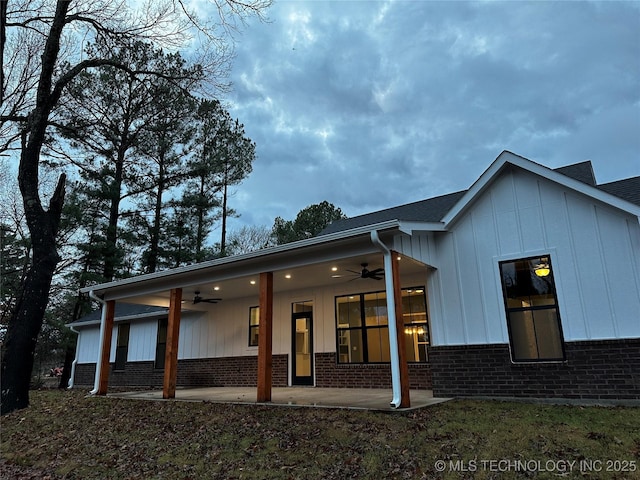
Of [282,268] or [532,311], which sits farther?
[282,268]

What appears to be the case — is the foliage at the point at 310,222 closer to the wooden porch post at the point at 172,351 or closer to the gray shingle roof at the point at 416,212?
the gray shingle roof at the point at 416,212

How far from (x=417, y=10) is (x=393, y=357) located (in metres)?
10.4

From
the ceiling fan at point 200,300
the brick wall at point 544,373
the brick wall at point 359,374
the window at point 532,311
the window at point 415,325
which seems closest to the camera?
the brick wall at point 544,373

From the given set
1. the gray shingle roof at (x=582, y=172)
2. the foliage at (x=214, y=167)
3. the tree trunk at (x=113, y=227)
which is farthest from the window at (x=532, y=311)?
the tree trunk at (x=113, y=227)

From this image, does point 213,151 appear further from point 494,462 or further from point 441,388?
point 494,462

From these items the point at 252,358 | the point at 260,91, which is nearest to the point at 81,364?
the point at 252,358

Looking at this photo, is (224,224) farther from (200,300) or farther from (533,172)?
(533,172)

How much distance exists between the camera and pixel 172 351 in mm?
9039

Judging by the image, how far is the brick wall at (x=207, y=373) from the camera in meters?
11.1

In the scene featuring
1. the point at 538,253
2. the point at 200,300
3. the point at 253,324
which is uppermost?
the point at 538,253

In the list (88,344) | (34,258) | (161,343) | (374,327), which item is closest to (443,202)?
(374,327)

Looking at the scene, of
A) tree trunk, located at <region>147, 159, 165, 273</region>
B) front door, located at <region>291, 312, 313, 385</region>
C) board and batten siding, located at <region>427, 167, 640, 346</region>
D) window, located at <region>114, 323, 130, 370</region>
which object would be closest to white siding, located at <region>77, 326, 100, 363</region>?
window, located at <region>114, 323, 130, 370</region>

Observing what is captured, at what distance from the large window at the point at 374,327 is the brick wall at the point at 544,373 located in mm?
1605

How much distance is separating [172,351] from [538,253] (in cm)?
785
